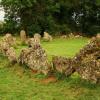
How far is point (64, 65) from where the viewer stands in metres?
17.2

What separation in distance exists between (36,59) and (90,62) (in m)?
4.04

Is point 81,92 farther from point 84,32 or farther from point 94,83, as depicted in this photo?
point 84,32

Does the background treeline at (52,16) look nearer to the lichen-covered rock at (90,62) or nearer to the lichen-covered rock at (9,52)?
the lichen-covered rock at (9,52)

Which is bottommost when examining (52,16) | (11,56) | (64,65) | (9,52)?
(64,65)

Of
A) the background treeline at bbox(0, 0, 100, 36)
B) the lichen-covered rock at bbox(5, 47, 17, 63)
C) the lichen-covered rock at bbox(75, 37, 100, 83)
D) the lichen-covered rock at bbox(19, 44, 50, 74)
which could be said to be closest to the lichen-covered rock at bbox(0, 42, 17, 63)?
the lichen-covered rock at bbox(5, 47, 17, 63)

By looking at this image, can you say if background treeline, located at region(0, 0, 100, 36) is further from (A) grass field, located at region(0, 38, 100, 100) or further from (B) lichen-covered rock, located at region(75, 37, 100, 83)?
(B) lichen-covered rock, located at region(75, 37, 100, 83)

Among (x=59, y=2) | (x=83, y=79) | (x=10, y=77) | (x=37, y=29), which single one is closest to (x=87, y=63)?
(x=83, y=79)

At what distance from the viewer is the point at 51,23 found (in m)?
41.5

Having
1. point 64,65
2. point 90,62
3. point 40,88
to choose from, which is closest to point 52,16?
point 64,65

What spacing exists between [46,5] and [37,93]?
26.8 m

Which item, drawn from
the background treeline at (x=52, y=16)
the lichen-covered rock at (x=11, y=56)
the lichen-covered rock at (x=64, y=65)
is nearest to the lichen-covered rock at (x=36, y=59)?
the lichen-covered rock at (x=64, y=65)

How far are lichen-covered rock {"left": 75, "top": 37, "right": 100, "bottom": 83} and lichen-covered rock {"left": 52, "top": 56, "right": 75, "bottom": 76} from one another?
16.9 inches

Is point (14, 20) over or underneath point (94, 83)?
over

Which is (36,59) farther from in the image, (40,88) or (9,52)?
(9,52)
